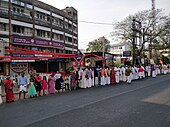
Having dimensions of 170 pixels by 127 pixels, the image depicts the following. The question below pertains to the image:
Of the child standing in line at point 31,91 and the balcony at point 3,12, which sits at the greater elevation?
the balcony at point 3,12

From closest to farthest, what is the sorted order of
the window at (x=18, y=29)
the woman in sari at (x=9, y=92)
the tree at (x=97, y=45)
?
the woman in sari at (x=9, y=92) < the window at (x=18, y=29) < the tree at (x=97, y=45)

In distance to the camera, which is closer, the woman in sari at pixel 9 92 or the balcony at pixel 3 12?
the woman in sari at pixel 9 92

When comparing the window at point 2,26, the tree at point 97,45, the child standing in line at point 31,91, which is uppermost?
the tree at point 97,45

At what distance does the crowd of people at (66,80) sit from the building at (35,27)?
221 inches

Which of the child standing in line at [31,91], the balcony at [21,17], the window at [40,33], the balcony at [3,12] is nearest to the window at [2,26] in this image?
the balcony at [3,12]

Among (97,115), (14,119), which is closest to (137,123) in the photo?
(97,115)

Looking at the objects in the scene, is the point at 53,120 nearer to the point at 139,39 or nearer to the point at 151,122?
the point at 151,122

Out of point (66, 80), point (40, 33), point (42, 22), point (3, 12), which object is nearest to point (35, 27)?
point (40, 33)

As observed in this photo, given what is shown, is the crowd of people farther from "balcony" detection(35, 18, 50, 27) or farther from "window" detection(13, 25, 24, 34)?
"balcony" detection(35, 18, 50, 27)

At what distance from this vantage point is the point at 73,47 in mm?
50219

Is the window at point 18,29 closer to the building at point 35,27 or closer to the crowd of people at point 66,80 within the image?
the building at point 35,27

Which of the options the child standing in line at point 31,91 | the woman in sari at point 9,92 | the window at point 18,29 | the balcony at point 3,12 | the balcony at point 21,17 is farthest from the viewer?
the window at point 18,29

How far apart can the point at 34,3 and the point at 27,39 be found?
8.30 meters

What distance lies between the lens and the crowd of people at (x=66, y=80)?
1380 centimetres
